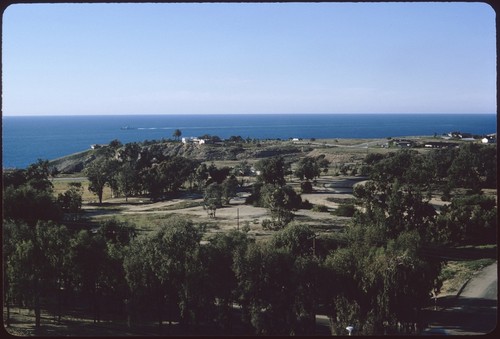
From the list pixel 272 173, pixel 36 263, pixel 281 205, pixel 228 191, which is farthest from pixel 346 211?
pixel 36 263

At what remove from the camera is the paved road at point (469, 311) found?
9.09 m

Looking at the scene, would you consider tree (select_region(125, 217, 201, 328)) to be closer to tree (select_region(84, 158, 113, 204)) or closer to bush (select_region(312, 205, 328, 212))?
bush (select_region(312, 205, 328, 212))

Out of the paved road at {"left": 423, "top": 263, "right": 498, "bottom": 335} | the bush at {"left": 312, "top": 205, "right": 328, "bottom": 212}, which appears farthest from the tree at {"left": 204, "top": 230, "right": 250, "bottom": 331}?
the bush at {"left": 312, "top": 205, "right": 328, "bottom": 212}

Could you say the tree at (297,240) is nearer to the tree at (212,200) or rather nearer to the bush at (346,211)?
the bush at (346,211)

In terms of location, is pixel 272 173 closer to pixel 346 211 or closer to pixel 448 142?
pixel 346 211

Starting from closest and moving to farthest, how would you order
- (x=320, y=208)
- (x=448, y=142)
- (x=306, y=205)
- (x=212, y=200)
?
1. (x=212, y=200)
2. (x=320, y=208)
3. (x=306, y=205)
4. (x=448, y=142)

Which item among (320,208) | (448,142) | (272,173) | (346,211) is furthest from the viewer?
(448,142)

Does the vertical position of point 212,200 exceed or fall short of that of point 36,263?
it falls short

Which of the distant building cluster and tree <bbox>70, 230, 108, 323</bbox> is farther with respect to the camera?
the distant building cluster

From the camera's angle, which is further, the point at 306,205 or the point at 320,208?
the point at 306,205

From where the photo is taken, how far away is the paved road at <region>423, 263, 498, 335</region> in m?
9.09

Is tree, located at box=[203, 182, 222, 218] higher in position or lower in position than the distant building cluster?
lower

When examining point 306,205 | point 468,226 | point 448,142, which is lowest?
point 306,205

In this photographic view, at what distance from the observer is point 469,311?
411 inches
